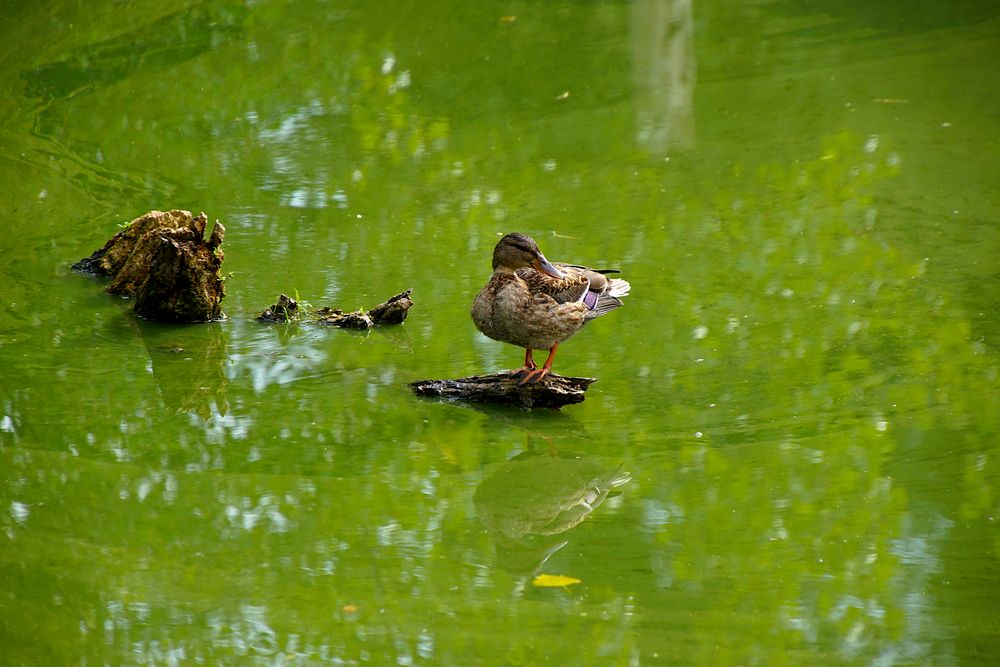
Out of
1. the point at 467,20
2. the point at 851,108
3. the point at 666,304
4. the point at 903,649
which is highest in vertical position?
the point at 467,20

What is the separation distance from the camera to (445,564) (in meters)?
4.03

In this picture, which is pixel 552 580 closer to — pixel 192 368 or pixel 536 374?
pixel 536 374

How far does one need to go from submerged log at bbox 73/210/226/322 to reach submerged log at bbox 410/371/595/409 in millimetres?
1470

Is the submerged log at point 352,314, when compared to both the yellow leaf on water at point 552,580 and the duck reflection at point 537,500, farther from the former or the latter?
the yellow leaf on water at point 552,580

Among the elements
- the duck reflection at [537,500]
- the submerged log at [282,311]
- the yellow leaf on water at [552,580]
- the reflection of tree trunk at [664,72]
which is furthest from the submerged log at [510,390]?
the reflection of tree trunk at [664,72]

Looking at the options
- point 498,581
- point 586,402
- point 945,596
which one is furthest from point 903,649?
point 586,402

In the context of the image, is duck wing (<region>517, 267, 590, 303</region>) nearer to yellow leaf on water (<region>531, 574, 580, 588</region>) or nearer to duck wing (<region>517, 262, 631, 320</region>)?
duck wing (<region>517, 262, 631, 320</region>)

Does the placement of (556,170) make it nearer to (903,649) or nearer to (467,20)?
(467,20)

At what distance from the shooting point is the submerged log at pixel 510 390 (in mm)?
5176

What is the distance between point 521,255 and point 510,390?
65 centimetres

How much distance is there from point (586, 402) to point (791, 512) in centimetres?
124

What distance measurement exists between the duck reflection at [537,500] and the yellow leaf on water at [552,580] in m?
0.06

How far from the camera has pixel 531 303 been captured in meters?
5.16

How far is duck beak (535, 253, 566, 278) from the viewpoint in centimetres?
540
